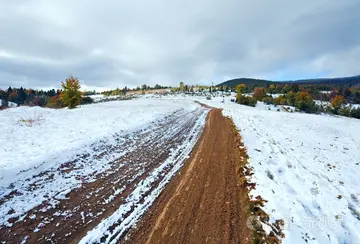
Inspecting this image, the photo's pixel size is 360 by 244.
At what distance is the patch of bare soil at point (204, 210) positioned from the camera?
4191 mm

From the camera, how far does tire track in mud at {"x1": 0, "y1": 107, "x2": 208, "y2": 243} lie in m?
4.25

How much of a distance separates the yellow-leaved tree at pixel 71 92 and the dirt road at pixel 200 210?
1479 inches

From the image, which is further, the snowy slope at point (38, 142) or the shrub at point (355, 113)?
the shrub at point (355, 113)

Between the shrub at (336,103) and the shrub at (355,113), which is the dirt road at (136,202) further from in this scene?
the shrub at (336,103)

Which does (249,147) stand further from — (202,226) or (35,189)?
(35,189)

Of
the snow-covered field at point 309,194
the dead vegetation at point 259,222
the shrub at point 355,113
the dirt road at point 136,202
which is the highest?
the dirt road at point 136,202

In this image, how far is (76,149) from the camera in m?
8.98

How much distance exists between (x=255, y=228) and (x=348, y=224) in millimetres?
2704

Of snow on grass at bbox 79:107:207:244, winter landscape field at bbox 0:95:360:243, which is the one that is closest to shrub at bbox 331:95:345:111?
winter landscape field at bbox 0:95:360:243

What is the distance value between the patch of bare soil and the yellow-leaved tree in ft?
123

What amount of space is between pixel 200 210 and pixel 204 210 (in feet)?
0.33

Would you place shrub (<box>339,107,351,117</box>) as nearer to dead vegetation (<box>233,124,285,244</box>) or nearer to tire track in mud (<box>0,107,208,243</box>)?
tire track in mud (<box>0,107,208,243</box>)

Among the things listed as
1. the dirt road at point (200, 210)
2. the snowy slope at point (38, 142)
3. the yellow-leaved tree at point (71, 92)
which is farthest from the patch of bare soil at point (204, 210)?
the yellow-leaved tree at point (71, 92)

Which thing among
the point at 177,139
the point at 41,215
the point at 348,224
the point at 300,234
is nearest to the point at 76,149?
the point at 41,215
